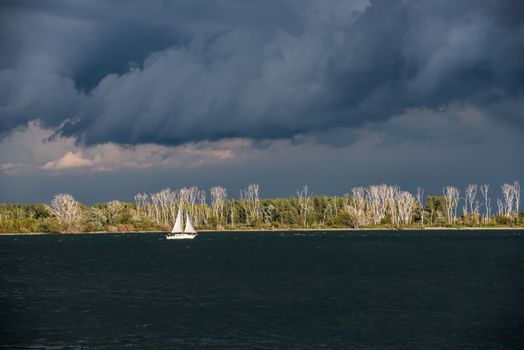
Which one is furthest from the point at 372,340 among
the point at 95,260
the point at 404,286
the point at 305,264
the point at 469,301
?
the point at 95,260

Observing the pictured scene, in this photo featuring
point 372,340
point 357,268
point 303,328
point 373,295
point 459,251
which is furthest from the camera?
point 459,251

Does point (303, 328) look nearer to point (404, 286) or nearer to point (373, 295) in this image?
point (373, 295)

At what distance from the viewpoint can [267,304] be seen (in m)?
53.7

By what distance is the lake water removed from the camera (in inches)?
1571

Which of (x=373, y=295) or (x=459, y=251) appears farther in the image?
(x=459, y=251)

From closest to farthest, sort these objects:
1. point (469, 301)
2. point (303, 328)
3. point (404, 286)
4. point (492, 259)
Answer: point (303, 328) < point (469, 301) < point (404, 286) < point (492, 259)

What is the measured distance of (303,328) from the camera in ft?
142

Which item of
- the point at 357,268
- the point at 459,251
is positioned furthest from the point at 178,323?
the point at 459,251

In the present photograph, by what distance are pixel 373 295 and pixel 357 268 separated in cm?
2626

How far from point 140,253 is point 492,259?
213ft

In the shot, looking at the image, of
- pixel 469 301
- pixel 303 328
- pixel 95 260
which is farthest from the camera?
pixel 95 260

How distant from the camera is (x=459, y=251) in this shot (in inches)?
4523

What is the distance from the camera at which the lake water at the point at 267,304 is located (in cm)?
3991

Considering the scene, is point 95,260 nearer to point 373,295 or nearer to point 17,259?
point 17,259
